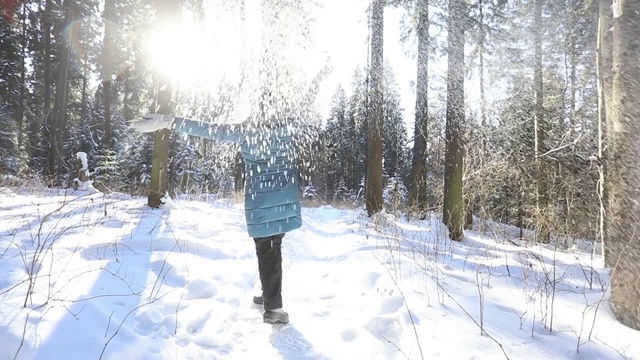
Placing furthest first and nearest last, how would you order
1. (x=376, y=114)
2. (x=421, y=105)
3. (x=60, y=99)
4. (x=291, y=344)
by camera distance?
(x=60, y=99), (x=421, y=105), (x=376, y=114), (x=291, y=344)

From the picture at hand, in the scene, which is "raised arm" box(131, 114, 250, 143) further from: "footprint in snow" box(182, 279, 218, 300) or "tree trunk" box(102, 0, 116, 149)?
"tree trunk" box(102, 0, 116, 149)

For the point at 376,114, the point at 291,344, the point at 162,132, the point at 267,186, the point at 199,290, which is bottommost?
the point at 291,344

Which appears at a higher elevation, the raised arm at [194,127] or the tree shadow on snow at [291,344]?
the raised arm at [194,127]

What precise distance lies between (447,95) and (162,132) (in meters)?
5.78

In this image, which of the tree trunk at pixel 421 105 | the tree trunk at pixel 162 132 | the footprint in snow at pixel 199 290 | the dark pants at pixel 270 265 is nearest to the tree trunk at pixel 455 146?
the tree trunk at pixel 421 105

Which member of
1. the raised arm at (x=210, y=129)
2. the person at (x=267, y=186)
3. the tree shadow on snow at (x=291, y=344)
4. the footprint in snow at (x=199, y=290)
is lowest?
the tree shadow on snow at (x=291, y=344)

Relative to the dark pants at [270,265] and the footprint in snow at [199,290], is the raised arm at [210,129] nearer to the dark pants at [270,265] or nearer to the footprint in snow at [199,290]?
the dark pants at [270,265]

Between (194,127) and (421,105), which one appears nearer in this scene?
(194,127)

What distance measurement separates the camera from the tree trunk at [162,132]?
24.6 ft

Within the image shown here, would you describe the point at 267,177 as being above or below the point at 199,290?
above

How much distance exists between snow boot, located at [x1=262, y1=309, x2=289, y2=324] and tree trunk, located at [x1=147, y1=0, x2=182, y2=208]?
5665mm

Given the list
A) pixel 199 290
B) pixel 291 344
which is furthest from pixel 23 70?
pixel 291 344

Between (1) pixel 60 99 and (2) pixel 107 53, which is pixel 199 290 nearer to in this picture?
(1) pixel 60 99

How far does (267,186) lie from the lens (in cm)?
278
